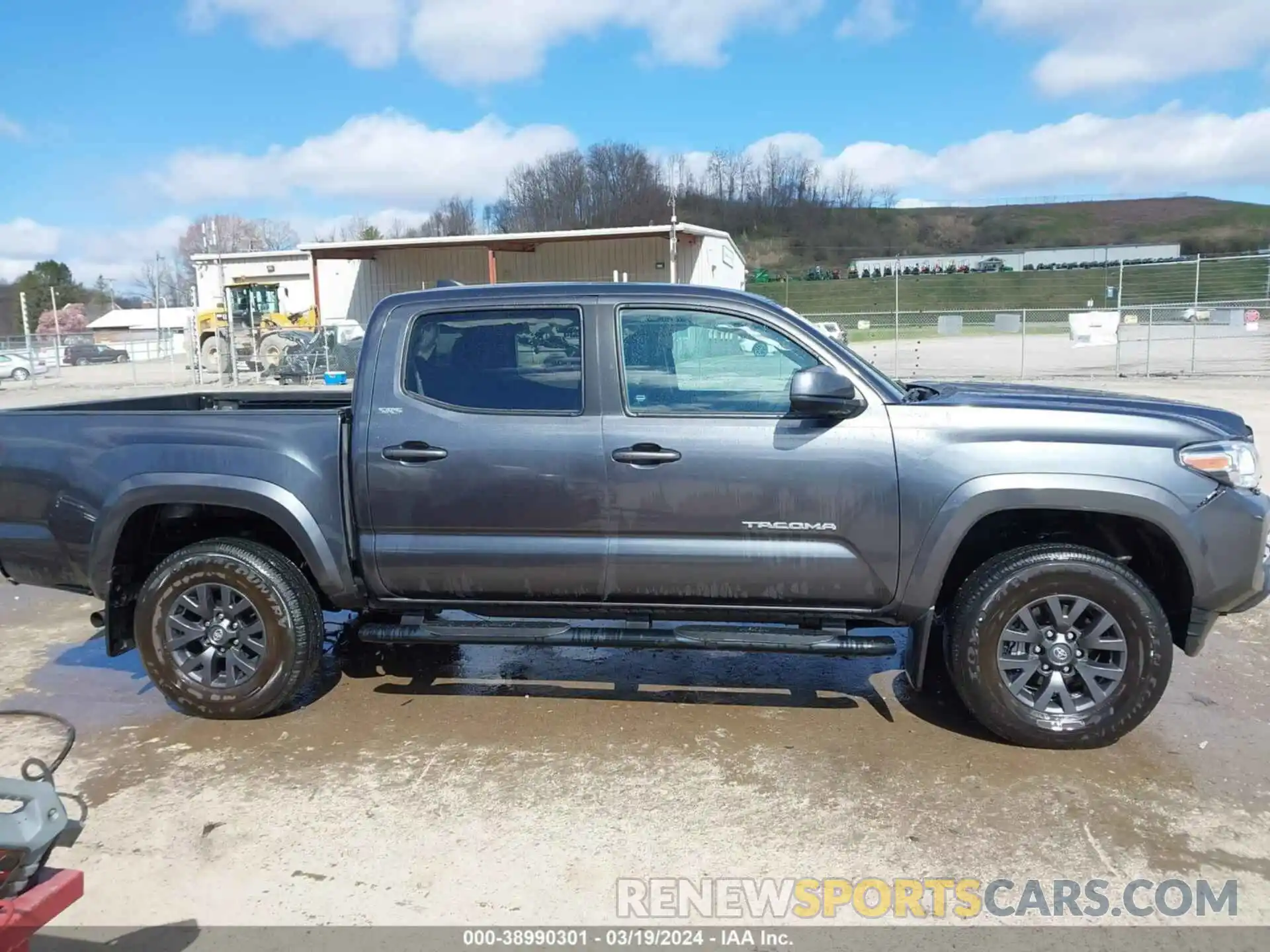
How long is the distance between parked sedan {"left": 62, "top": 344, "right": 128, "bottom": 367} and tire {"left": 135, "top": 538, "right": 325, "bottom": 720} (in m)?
46.7

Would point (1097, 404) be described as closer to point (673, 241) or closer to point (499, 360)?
point (499, 360)

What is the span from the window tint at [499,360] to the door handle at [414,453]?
0.77 feet

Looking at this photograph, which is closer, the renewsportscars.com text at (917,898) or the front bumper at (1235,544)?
the renewsportscars.com text at (917,898)

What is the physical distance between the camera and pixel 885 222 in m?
134

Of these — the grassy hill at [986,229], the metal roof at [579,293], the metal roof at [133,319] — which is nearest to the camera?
the metal roof at [579,293]

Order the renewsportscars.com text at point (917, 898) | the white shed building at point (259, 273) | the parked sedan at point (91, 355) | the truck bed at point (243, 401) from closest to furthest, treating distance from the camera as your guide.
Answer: the renewsportscars.com text at point (917, 898), the truck bed at point (243, 401), the white shed building at point (259, 273), the parked sedan at point (91, 355)

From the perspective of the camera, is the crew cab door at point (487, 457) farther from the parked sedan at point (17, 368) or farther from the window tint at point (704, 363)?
the parked sedan at point (17, 368)

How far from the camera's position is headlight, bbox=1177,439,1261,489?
387 cm

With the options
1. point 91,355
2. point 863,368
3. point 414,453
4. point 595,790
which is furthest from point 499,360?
point 91,355

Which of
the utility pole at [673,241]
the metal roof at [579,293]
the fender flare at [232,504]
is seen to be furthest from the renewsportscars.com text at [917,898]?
the utility pole at [673,241]

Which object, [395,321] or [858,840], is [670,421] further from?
[858,840]

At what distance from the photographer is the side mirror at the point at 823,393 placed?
154 inches

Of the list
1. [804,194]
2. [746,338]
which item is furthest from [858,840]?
[804,194]

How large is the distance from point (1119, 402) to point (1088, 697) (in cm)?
129
